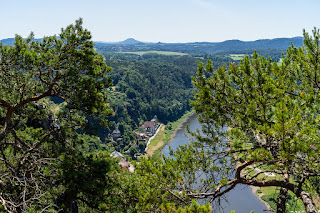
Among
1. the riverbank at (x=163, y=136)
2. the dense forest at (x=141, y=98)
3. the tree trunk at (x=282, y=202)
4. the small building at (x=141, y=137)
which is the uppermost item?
the tree trunk at (x=282, y=202)

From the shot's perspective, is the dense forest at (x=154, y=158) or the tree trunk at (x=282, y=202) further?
the dense forest at (x=154, y=158)

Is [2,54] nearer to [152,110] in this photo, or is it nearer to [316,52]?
[316,52]

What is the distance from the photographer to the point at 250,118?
6895mm

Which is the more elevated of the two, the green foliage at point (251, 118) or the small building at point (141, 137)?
the green foliage at point (251, 118)

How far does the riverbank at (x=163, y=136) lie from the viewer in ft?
225

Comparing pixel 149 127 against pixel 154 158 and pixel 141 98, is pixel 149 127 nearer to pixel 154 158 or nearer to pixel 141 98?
pixel 141 98

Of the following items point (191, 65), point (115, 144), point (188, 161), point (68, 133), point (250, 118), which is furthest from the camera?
point (191, 65)

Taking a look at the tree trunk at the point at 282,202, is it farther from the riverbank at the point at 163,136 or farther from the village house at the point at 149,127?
the village house at the point at 149,127

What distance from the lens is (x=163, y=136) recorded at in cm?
8131

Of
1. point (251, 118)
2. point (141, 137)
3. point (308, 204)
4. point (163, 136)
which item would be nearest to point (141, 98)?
point (163, 136)

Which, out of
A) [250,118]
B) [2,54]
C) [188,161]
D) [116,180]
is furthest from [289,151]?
[2,54]

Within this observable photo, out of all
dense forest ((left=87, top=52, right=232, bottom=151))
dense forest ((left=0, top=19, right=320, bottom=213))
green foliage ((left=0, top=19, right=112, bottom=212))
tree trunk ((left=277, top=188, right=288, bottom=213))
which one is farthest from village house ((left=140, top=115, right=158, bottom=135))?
tree trunk ((left=277, top=188, right=288, bottom=213))

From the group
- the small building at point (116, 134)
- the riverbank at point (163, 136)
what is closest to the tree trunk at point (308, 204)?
the riverbank at point (163, 136)

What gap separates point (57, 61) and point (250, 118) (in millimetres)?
6645
